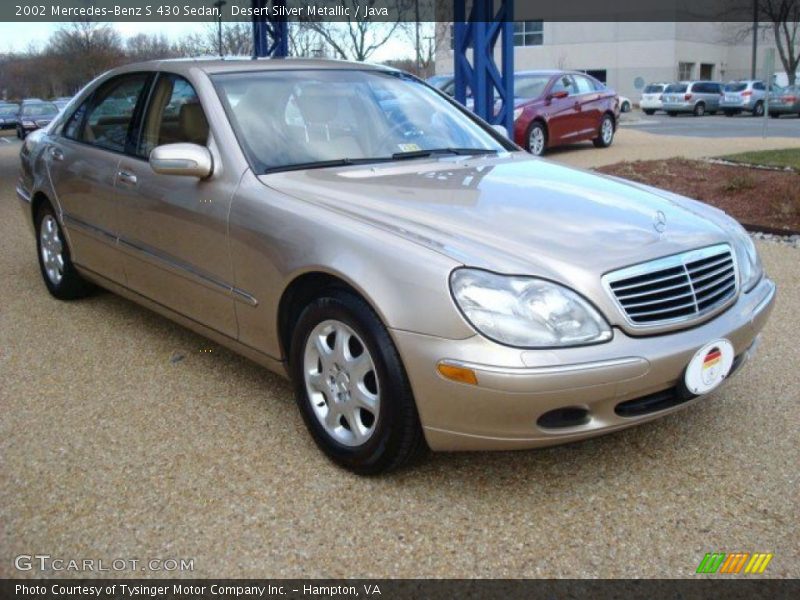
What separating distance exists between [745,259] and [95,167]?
3.40 m

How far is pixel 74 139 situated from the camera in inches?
202

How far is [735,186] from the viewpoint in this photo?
8773mm

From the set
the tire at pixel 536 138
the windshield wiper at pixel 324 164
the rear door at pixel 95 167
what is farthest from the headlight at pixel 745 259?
the tire at pixel 536 138

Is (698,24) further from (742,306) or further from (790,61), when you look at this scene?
(742,306)

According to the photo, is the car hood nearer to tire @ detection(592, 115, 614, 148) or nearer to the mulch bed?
the mulch bed

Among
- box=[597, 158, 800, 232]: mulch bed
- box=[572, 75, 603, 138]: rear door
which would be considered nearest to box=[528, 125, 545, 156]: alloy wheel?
box=[572, 75, 603, 138]: rear door

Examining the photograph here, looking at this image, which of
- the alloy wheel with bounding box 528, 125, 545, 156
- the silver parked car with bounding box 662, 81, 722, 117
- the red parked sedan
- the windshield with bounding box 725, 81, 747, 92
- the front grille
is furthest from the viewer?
the silver parked car with bounding box 662, 81, 722, 117

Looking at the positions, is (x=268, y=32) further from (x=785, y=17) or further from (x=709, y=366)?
(x=785, y=17)

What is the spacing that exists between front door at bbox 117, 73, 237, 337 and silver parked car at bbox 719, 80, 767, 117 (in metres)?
36.5

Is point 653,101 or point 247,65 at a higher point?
point 653,101

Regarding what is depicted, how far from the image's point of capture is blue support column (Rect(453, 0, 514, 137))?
923 cm

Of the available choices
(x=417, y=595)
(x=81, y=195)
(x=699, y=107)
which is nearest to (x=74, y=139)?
(x=81, y=195)

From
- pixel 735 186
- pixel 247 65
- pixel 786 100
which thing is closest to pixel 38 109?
pixel 786 100

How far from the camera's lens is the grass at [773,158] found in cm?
1068
